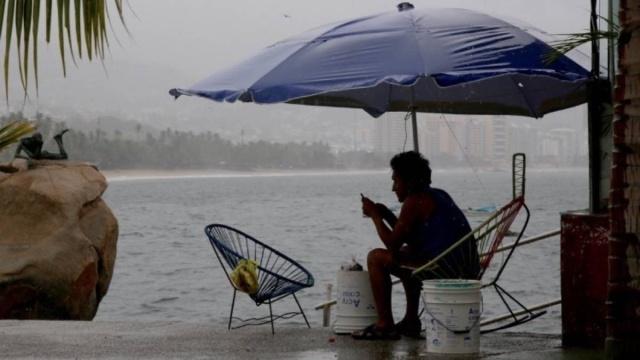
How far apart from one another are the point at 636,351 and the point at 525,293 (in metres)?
28.8

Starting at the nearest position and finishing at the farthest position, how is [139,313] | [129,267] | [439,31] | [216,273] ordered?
[439,31]
[139,313]
[216,273]
[129,267]

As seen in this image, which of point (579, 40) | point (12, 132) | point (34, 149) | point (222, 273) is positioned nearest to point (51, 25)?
point (12, 132)

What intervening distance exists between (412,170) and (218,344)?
166cm

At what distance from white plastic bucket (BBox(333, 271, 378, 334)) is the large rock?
6.61 metres

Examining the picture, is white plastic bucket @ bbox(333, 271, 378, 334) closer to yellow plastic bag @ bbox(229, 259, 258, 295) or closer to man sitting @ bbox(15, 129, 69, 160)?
yellow plastic bag @ bbox(229, 259, 258, 295)

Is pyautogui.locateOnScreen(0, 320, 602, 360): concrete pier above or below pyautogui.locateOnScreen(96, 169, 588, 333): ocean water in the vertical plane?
above

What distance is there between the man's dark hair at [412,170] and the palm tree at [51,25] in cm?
386

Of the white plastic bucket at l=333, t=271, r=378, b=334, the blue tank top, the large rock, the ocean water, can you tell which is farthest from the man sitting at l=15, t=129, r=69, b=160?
the blue tank top

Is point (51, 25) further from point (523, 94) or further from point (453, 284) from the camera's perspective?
point (523, 94)

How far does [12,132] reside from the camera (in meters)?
3.64

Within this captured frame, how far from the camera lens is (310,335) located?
7.95 metres

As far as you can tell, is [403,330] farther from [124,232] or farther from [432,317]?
[124,232]

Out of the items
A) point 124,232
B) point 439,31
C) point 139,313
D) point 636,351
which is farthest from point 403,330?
point 124,232

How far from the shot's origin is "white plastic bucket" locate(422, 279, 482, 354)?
6.89m
